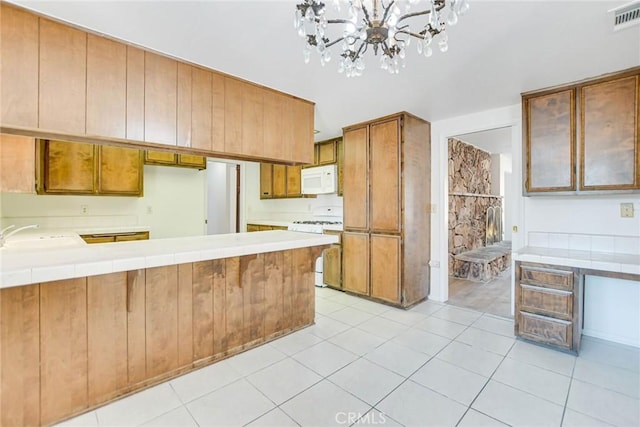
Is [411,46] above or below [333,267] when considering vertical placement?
above

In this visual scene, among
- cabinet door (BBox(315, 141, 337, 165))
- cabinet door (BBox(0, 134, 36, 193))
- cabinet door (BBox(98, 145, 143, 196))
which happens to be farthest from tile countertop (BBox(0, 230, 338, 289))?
cabinet door (BBox(315, 141, 337, 165))

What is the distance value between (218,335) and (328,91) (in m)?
2.38

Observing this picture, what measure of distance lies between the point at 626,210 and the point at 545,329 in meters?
1.27

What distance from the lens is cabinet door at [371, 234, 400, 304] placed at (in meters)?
3.46

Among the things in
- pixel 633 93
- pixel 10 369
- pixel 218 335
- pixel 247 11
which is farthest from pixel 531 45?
pixel 10 369

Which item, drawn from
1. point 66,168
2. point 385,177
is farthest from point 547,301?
point 66,168

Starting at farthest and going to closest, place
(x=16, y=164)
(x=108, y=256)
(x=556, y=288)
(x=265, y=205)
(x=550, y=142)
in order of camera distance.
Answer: (x=265, y=205) < (x=550, y=142) < (x=556, y=288) < (x=16, y=164) < (x=108, y=256)

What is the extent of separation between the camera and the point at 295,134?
3.00 meters

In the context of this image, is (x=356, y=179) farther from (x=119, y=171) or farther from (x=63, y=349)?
(x=63, y=349)

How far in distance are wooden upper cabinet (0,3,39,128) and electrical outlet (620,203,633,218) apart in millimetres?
4446

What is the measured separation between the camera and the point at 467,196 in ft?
18.6

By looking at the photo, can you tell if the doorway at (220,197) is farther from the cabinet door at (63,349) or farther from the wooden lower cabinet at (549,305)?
the wooden lower cabinet at (549,305)

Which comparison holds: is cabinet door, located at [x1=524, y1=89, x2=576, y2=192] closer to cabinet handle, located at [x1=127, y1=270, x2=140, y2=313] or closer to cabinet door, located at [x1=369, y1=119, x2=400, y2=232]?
cabinet door, located at [x1=369, y1=119, x2=400, y2=232]

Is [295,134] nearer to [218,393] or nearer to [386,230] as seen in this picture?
[386,230]
